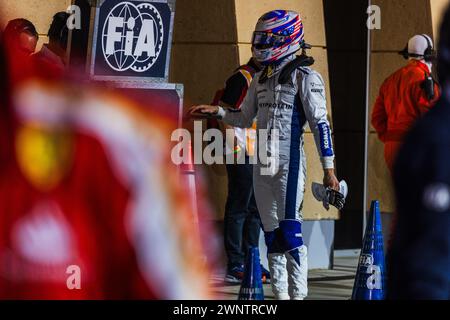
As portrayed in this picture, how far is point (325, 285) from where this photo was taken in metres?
10.0

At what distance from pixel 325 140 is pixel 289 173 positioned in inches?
11.6


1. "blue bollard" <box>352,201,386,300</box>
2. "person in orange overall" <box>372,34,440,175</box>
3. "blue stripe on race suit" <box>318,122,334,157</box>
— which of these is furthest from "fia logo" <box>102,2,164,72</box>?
"person in orange overall" <box>372,34,440,175</box>

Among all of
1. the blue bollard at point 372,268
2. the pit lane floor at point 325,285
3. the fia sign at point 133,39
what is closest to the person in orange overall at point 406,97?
the pit lane floor at point 325,285

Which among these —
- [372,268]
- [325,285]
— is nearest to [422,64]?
[325,285]

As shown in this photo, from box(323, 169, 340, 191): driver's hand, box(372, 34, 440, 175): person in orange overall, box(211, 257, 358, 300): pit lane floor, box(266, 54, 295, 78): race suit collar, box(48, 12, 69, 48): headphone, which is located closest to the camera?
box(323, 169, 340, 191): driver's hand

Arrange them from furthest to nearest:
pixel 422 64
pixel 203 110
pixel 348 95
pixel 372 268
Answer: pixel 348 95
pixel 422 64
pixel 372 268
pixel 203 110

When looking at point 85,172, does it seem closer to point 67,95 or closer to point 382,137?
point 67,95

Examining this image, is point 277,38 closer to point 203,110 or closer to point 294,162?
point 203,110

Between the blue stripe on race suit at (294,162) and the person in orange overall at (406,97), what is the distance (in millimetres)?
2500

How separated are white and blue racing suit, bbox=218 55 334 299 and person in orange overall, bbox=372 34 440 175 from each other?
8.21 ft

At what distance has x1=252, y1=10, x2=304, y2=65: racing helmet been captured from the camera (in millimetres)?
7711

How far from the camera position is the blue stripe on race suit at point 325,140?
24.5 feet

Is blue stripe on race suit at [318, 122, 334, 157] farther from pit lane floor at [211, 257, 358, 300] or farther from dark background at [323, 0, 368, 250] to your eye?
dark background at [323, 0, 368, 250]

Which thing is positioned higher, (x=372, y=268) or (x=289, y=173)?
(x=289, y=173)
